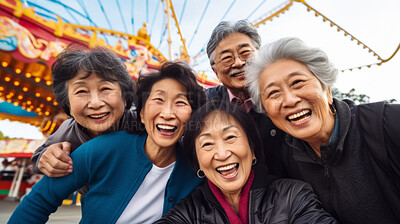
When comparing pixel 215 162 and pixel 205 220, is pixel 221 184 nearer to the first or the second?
pixel 215 162

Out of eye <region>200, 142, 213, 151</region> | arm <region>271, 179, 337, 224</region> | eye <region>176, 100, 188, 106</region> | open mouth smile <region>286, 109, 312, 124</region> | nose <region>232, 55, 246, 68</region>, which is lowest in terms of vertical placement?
arm <region>271, 179, 337, 224</region>

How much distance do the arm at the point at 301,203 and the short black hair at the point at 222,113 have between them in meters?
0.35

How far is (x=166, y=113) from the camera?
1789 mm

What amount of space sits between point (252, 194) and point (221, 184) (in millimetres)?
227

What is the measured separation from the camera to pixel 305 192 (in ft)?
5.12

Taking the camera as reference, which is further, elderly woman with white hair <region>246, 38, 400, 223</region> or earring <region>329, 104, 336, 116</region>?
earring <region>329, 104, 336, 116</region>

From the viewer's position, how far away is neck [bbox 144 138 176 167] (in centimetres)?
194

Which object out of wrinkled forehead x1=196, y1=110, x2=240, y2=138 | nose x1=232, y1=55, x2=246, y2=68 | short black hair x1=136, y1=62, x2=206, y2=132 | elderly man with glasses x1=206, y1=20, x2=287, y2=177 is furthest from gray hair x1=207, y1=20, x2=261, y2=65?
wrinkled forehead x1=196, y1=110, x2=240, y2=138

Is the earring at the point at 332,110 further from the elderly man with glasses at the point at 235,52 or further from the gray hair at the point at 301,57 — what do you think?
the elderly man with glasses at the point at 235,52

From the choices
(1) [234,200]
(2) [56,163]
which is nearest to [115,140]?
(2) [56,163]

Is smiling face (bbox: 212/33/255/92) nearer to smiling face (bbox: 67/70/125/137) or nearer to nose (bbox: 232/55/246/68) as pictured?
nose (bbox: 232/55/246/68)

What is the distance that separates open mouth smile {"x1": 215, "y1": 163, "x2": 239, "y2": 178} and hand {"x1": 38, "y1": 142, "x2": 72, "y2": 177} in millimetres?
1139

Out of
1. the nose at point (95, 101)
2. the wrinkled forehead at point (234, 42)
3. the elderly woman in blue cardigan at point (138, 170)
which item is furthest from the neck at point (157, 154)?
the wrinkled forehead at point (234, 42)

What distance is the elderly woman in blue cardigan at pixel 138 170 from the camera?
1726 mm
